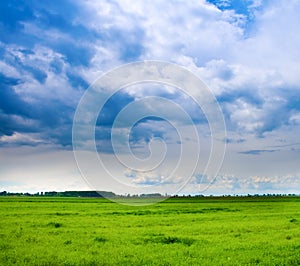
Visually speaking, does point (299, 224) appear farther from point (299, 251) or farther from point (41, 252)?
point (41, 252)

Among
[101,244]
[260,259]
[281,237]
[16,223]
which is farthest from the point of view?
[16,223]

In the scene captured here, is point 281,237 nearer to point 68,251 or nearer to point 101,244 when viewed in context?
point 101,244

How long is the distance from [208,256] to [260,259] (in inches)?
72.9

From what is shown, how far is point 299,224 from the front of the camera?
25078 mm

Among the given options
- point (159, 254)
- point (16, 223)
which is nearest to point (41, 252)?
point (159, 254)

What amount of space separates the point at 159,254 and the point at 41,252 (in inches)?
179

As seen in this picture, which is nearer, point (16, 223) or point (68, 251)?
point (68, 251)

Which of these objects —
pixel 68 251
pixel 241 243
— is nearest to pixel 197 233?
pixel 241 243

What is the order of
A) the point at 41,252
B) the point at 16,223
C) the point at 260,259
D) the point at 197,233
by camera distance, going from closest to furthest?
the point at 260,259
the point at 41,252
the point at 197,233
the point at 16,223

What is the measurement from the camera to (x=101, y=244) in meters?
16.1

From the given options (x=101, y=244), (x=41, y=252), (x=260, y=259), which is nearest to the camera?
(x=260, y=259)

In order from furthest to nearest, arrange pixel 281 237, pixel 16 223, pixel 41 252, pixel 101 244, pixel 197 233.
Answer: pixel 16 223, pixel 197 233, pixel 281 237, pixel 101 244, pixel 41 252

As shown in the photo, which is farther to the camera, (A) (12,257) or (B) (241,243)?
(B) (241,243)

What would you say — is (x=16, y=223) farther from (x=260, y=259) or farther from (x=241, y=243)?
(x=260, y=259)
